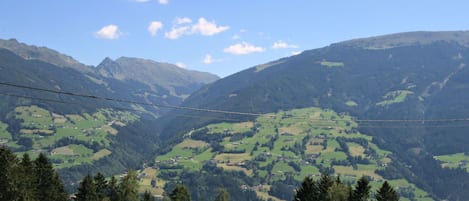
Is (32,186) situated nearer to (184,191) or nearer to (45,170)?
(45,170)

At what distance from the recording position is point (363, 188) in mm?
68812

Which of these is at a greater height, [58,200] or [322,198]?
[322,198]

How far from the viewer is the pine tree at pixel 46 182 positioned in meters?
77.1

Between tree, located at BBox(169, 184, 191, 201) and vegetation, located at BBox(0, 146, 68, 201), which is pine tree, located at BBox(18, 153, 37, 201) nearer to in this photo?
vegetation, located at BBox(0, 146, 68, 201)

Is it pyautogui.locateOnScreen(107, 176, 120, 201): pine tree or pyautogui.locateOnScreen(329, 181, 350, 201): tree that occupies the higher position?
pyautogui.locateOnScreen(329, 181, 350, 201): tree

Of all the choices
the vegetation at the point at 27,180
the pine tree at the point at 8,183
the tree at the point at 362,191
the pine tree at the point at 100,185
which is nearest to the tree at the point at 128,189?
the pine tree at the point at 100,185

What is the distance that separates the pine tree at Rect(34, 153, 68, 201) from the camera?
77.1 meters

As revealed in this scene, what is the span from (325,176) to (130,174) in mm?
36651

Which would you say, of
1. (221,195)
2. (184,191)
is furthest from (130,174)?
(221,195)

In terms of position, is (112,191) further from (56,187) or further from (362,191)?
(362,191)

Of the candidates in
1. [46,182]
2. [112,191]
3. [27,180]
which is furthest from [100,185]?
[27,180]

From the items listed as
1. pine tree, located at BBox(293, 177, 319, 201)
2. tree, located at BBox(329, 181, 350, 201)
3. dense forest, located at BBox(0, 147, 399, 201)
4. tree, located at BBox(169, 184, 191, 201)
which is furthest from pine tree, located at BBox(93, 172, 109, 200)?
tree, located at BBox(329, 181, 350, 201)

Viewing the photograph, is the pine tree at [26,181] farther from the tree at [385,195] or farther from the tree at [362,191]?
the tree at [385,195]

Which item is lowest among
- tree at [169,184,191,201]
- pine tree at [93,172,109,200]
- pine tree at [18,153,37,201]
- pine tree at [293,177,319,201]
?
tree at [169,184,191,201]
